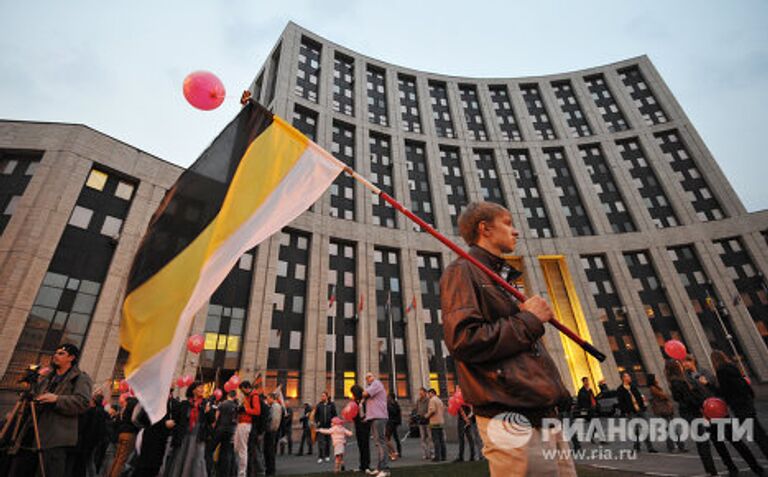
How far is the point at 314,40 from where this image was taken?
41.6m

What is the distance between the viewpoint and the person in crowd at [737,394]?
5.18 metres

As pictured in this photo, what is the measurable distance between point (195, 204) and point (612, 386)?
117ft

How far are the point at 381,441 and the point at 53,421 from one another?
206 inches

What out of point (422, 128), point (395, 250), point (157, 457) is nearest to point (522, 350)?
point (157, 457)

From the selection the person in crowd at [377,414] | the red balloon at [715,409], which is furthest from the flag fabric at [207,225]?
the red balloon at [715,409]

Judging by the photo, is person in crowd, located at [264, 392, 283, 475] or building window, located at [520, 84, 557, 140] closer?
person in crowd, located at [264, 392, 283, 475]

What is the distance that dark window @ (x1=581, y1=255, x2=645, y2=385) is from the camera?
30.5 m

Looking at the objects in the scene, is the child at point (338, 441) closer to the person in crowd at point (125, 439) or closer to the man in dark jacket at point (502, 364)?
the person in crowd at point (125, 439)

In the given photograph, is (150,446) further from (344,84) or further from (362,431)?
(344,84)

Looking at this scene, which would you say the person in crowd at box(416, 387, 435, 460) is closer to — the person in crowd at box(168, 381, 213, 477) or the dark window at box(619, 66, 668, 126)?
the person in crowd at box(168, 381, 213, 477)

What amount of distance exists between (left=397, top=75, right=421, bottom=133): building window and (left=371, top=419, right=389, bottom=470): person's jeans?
37.6 meters

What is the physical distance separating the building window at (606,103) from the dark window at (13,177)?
54175mm

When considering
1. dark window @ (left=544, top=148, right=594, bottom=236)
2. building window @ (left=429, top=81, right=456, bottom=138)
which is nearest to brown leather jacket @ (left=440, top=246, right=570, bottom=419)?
dark window @ (left=544, top=148, right=594, bottom=236)

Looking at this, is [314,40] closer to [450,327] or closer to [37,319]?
[37,319]
